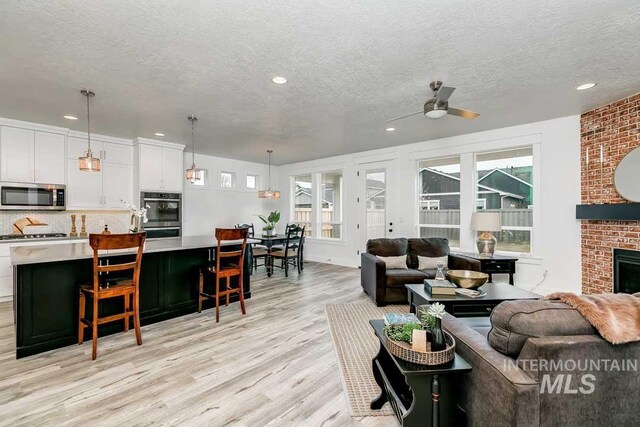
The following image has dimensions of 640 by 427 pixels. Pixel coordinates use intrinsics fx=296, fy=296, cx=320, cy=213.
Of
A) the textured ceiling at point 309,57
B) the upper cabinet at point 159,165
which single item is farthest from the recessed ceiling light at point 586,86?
the upper cabinet at point 159,165

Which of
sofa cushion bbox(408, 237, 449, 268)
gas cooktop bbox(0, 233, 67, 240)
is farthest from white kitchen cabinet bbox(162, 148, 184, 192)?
sofa cushion bbox(408, 237, 449, 268)

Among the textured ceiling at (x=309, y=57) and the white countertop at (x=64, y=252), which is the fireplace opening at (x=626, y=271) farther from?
Result: the white countertop at (x=64, y=252)

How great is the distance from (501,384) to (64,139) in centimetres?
646

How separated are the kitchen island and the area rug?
6.26 feet

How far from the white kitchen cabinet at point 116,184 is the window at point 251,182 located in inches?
115

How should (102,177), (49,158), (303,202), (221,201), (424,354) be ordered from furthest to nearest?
1. (303,202)
2. (221,201)
3. (102,177)
4. (49,158)
5. (424,354)

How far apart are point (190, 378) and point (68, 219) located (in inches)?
177

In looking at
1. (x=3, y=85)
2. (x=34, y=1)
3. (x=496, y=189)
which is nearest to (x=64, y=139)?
(x=3, y=85)

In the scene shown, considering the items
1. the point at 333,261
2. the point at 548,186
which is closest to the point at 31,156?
the point at 333,261

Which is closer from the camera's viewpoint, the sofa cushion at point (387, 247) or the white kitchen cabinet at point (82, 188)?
the sofa cushion at point (387, 247)

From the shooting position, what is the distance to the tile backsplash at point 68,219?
455 centimetres

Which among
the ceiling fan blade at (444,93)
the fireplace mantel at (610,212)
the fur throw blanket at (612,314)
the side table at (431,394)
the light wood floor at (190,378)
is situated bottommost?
the light wood floor at (190,378)

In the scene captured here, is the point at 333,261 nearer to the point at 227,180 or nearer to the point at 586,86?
the point at 227,180

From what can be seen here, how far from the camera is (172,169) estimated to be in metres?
6.00
